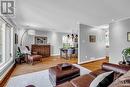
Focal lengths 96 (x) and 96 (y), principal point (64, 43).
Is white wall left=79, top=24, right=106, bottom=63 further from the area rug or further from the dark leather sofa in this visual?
the dark leather sofa

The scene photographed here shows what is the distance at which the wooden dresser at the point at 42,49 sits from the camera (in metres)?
7.81

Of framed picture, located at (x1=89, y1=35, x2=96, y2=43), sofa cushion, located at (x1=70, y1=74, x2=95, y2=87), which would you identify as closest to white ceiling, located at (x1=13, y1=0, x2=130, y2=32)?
sofa cushion, located at (x1=70, y1=74, x2=95, y2=87)

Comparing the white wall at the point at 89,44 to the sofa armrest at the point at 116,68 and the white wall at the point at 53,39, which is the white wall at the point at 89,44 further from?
the white wall at the point at 53,39

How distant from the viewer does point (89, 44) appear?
20.1ft

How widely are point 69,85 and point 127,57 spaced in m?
2.34

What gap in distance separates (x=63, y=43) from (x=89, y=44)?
419cm

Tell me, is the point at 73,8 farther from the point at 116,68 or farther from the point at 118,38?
the point at 118,38

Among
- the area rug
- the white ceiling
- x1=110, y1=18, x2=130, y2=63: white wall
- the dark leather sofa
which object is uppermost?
the white ceiling

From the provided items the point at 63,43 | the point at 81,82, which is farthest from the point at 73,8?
the point at 63,43

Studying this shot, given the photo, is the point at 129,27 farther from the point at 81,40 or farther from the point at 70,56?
the point at 70,56

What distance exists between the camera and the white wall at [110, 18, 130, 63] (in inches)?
169

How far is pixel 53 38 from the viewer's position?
30.1ft

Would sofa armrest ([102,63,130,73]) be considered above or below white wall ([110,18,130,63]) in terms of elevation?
below

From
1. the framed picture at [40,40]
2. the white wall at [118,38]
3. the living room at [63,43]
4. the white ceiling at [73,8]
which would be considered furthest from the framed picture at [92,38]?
the framed picture at [40,40]
